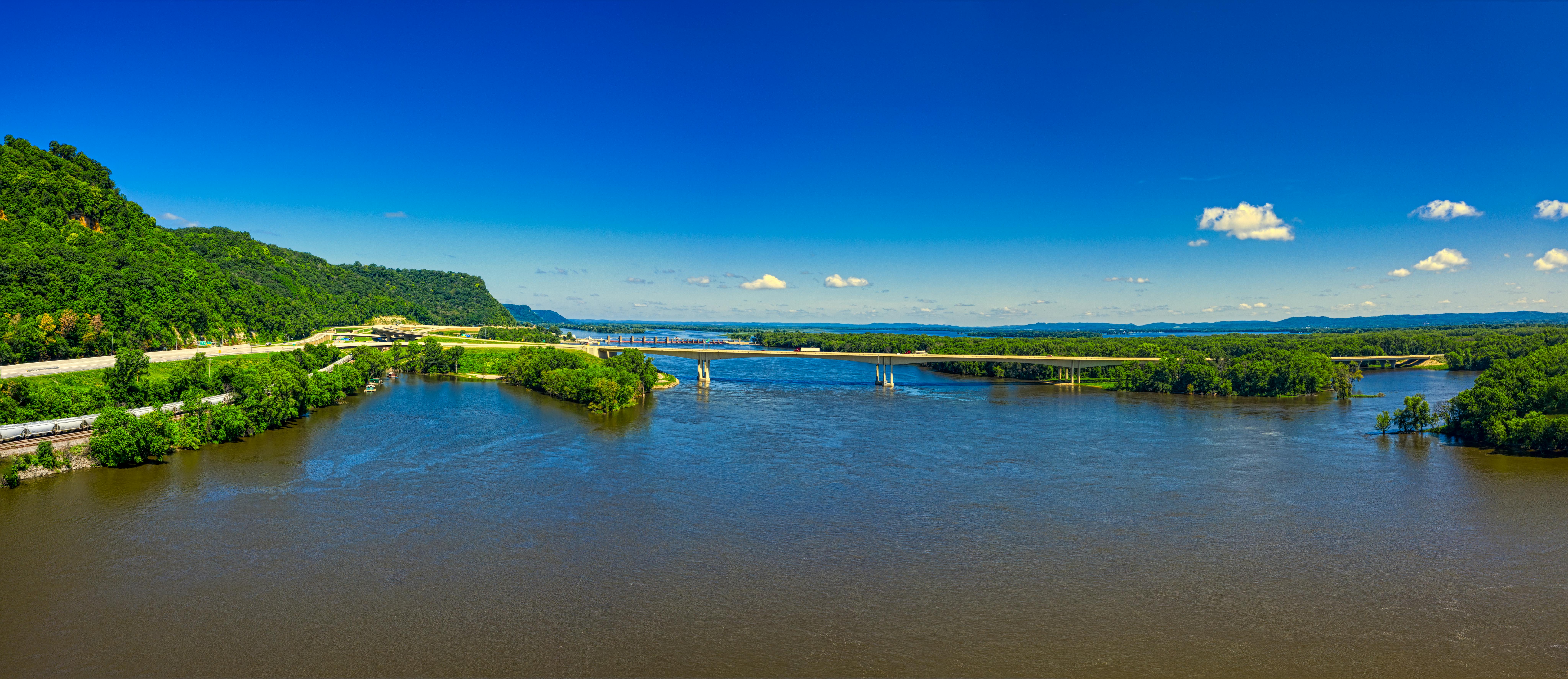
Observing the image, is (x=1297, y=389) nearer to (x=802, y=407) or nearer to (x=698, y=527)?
(x=802, y=407)

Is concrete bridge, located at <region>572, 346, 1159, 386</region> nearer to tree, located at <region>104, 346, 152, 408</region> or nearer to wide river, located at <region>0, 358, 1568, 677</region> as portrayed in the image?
wide river, located at <region>0, 358, 1568, 677</region>

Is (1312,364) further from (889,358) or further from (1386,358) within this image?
(1386,358)

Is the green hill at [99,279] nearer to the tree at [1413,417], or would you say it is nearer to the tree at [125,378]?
the tree at [125,378]

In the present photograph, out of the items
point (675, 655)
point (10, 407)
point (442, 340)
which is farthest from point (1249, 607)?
point (442, 340)

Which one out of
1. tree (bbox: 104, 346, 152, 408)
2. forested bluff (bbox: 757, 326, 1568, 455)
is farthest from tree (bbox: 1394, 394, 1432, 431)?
tree (bbox: 104, 346, 152, 408)

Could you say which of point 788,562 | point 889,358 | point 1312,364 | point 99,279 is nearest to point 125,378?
point 99,279
